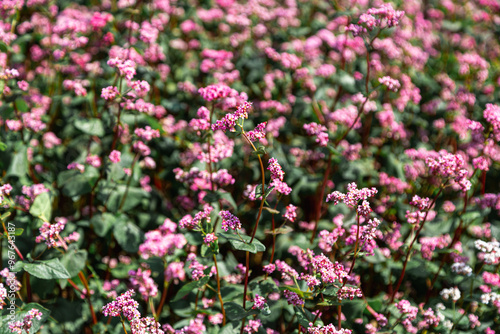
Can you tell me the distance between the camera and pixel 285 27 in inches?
235

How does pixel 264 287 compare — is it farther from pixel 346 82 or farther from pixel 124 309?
pixel 346 82

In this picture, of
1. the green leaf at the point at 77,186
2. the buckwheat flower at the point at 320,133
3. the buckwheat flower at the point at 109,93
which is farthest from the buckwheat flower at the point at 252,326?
the buckwheat flower at the point at 109,93

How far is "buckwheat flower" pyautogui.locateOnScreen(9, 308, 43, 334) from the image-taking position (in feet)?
7.93

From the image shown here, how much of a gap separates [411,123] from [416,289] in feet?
6.75

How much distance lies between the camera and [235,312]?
2619 mm

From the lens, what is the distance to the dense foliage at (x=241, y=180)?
276 centimetres

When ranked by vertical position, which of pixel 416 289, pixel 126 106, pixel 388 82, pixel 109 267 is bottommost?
pixel 416 289

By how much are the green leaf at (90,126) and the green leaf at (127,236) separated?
78cm

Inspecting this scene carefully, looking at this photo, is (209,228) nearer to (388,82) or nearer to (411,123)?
(388,82)

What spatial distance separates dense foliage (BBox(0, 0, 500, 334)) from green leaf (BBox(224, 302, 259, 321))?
0.01 meters

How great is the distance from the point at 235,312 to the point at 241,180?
1.77 meters

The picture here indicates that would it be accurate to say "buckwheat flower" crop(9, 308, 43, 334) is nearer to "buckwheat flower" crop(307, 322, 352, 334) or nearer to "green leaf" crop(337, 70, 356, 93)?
"buckwheat flower" crop(307, 322, 352, 334)

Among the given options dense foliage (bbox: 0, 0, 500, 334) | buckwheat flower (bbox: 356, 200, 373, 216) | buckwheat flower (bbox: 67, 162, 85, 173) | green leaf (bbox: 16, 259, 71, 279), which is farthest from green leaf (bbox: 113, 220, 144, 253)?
buckwheat flower (bbox: 356, 200, 373, 216)

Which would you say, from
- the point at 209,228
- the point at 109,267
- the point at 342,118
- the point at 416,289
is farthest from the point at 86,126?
the point at 416,289
